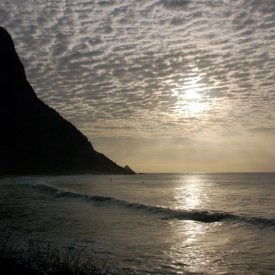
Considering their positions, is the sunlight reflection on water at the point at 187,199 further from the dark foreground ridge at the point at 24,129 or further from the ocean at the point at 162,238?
the dark foreground ridge at the point at 24,129

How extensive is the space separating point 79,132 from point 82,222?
16450 centimetres

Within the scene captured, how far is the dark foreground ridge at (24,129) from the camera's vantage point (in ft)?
477

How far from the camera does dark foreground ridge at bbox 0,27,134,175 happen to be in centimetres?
14525

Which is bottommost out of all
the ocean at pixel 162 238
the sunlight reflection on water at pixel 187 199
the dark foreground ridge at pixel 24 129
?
the ocean at pixel 162 238

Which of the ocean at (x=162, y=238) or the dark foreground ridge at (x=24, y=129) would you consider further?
the dark foreground ridge at (x=24, y=129)

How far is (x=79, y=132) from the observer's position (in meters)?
188

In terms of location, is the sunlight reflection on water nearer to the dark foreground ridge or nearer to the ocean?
the ocean

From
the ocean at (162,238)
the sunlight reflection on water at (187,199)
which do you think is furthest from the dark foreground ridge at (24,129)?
the ocean at (162,238)

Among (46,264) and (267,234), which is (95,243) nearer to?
(46,264)

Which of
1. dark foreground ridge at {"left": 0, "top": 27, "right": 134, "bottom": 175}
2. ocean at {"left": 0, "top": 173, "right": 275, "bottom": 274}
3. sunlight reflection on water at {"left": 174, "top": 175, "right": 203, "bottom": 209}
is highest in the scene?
dark foreground ridge at {"left": 0, "top": 27, "right": 134, "bottom": 175}

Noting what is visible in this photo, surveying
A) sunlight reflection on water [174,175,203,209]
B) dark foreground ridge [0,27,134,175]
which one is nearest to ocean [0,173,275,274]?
sunlight reflection on water [174,175,203,209]

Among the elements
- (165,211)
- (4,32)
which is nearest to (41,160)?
(4,32)

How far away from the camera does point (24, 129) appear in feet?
499

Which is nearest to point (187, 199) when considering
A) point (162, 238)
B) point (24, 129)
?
point (162, 238)
